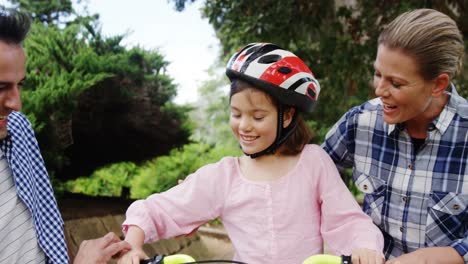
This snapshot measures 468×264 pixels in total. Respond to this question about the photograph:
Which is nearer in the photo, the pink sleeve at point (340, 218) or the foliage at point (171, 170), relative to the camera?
the pink sleeve at point (340, 218)

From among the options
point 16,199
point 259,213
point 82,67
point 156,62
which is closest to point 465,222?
point 259,213

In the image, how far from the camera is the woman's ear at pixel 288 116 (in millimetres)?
2289

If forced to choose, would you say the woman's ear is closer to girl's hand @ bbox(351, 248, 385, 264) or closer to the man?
girl's hand @ bbox(351, 248, 385, 264)

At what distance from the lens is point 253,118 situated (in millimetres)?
2180

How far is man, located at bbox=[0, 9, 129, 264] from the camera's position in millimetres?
2018

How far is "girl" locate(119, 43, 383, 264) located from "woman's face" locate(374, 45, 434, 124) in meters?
0.33

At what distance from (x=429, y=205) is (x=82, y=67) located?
3.18m

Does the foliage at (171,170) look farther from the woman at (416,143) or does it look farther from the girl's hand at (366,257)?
the girl's hand at (366,257)

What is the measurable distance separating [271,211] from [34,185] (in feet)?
3.54

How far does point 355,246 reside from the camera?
2.06m

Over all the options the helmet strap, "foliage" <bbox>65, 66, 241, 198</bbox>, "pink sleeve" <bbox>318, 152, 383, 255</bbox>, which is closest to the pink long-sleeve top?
"pink sleeve" <bbox>318, 152, 383, 255</bbox>

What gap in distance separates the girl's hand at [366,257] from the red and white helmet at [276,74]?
67 centimetres

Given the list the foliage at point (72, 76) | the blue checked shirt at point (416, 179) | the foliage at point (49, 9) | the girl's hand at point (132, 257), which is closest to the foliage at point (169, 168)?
the foliage at point (72, 76)

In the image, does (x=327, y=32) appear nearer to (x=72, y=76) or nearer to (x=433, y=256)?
(x=72, y=76)
